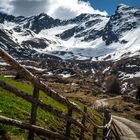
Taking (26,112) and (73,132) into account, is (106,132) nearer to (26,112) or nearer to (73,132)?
(73,132)

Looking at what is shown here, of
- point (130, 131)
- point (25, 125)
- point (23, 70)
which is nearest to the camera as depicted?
point (23, 70)

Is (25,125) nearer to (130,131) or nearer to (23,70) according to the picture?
(23,70)

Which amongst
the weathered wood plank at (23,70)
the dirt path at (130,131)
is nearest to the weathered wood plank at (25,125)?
the weathered wood plank at (23,70)

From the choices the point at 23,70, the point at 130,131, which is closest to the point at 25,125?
the point at 23,70

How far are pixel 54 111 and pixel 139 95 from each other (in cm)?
16644

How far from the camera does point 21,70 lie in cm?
1451

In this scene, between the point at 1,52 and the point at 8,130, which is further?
the point at 8,130

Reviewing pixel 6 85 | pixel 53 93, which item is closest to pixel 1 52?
pixel 6 85

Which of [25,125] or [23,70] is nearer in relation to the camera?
[23,70]

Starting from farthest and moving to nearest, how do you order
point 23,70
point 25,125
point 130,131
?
point 130,131, point 25,125, point 23,70

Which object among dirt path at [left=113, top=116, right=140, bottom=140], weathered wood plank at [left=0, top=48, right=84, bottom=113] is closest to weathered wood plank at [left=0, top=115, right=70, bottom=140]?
weathered wood plank at [left=0, top=48, right=84, bottom=113]

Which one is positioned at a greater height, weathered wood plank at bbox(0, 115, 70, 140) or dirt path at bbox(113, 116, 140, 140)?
dirt path at bbox(113, 116, 140, 140)

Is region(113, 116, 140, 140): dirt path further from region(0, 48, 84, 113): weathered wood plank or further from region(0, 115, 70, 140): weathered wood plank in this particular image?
region(0, 48, 84, 113): weathered wood plank

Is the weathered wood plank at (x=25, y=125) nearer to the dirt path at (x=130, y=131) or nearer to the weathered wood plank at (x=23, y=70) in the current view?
the weathered wood plank at (x=23, y=70)
